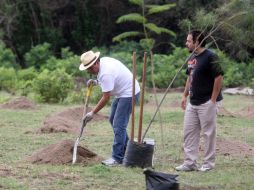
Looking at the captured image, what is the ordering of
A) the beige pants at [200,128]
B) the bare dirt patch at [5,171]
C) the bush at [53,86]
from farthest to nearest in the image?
the bush at [53,86], the beige pants at [200,128], the bare dirt patch at [5,171]

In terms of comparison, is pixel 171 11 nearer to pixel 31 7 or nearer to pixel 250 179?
pixel 31 7

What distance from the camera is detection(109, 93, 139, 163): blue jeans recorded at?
8859 mm

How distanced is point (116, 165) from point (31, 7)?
2604 cm

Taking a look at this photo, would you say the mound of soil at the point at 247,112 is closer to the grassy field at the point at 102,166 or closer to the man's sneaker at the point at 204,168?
the grassy field at the point at 102,166

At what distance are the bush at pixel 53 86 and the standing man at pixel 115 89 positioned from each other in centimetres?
1068

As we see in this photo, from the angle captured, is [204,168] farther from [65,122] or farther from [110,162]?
[65,122]

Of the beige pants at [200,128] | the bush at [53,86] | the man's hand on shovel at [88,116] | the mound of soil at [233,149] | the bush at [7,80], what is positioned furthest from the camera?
the bush at [7,80]

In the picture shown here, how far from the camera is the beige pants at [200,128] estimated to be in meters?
8.55

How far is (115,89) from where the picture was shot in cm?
885

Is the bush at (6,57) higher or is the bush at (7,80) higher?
the bush at (6,57)

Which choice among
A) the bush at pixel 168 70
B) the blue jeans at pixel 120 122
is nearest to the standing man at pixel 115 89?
the blue jeans at pixel 120 122

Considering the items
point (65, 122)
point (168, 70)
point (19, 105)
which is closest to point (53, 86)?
point (19, 105)

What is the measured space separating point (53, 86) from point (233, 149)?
1001 cm

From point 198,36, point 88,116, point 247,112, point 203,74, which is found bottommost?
point 247,112
